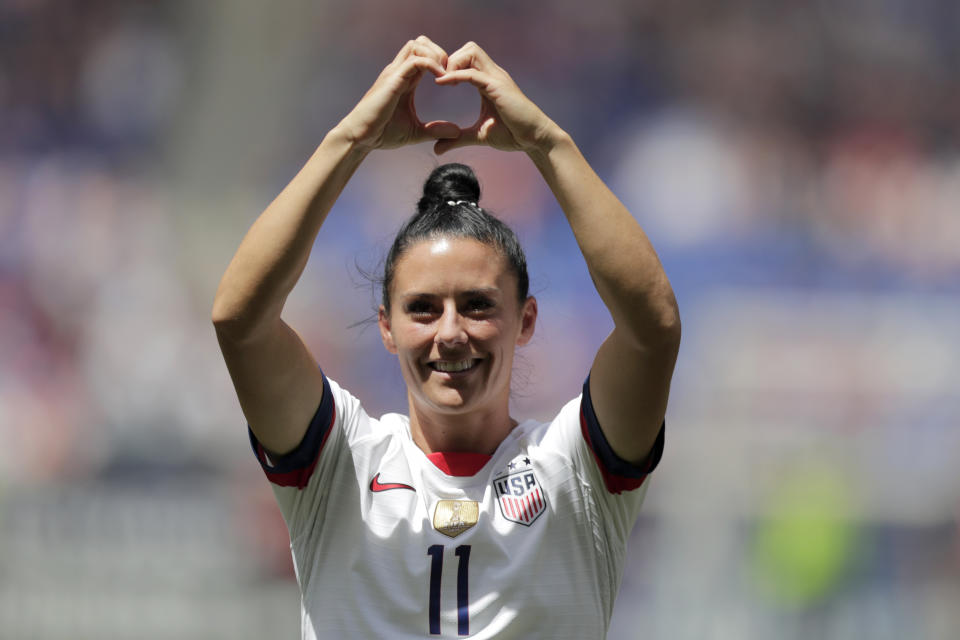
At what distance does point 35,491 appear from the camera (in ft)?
20.9

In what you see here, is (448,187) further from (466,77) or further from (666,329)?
(666,329)

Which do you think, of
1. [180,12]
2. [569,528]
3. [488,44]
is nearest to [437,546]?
[569,528]

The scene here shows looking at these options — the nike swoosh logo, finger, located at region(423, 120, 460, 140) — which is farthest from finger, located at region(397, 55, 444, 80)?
the nike swoosh logo

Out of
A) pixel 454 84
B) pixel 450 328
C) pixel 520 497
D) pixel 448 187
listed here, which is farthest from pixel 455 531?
pixel 454 84

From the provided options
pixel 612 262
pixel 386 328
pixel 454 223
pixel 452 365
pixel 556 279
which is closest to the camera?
pixel 612 262

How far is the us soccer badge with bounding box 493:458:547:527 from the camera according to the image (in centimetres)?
220

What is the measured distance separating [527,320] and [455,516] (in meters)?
0.56

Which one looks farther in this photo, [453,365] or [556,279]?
[556,279]

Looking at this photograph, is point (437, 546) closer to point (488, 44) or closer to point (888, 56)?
point (488, 44)

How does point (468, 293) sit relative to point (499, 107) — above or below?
below

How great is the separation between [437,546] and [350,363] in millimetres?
4927

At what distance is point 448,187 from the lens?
2490 millimetres

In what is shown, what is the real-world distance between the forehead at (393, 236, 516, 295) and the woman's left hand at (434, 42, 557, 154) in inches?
10.4

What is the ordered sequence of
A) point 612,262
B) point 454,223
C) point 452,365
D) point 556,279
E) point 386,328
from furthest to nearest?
1. point 556,279
2. point 386,328
3. point 454,223
4. point 452,365
5. point 612,262
